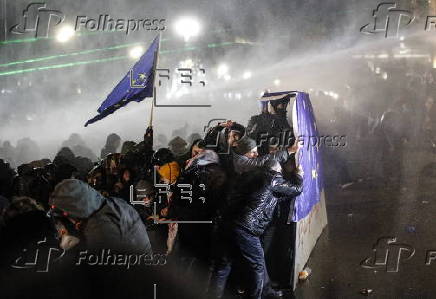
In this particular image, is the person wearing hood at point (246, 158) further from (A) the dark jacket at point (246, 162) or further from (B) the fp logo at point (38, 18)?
(B) the fp logo at point (38, 18)

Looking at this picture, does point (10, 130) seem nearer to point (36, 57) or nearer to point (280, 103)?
point (36, 57)

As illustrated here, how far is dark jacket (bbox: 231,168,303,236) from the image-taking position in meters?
4.26

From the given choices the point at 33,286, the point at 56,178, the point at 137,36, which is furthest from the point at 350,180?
the point at 137,36

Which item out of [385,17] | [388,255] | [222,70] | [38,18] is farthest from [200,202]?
[222,70]

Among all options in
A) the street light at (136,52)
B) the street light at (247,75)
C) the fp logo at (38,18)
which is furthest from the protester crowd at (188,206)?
the street light at (247,75)

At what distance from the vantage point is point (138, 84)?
19.2 ft

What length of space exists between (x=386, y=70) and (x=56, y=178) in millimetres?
23194

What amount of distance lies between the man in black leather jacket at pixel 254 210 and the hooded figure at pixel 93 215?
3.90 feet

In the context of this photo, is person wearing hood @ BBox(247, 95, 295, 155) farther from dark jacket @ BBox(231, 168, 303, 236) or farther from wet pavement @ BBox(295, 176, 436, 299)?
wet pavement @ BBox(295, 176, 436, 299)

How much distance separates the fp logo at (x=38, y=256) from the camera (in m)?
3.64

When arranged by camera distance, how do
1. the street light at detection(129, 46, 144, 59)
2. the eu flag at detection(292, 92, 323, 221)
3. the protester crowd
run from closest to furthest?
the protester crowd → the eu flag at detection(292, 92, 323, 221) → the street light at detection(129, 46, 144, 59)

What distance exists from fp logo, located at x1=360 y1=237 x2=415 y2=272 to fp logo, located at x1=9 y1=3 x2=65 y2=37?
992cm

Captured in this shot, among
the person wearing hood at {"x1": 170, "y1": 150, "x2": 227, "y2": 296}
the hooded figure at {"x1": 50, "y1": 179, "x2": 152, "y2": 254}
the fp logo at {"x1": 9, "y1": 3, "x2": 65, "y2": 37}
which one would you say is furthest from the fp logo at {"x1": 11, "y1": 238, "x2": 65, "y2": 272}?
the fp logo at {"x1": 9, "y1": 3, "x2": 65, "y2": 37}

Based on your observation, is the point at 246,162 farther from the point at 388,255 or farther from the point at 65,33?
the point at 65,33
